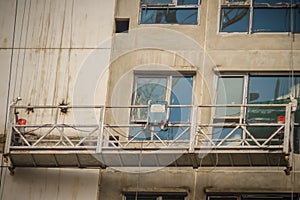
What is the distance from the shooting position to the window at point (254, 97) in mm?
32594

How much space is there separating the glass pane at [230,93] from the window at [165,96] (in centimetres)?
74

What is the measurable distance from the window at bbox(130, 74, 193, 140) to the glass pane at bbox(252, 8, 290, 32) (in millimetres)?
2134

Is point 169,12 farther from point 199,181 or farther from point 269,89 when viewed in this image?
Answer: point 199,181

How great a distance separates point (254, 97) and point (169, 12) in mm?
3259

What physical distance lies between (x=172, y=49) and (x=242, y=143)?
327 cm

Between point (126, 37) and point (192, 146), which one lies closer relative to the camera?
point (192, 146)

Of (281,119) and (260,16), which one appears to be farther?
(260,16)

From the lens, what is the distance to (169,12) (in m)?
34.4

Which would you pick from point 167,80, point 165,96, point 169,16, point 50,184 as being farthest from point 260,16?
point 50,184

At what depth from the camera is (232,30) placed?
3378 centimetres

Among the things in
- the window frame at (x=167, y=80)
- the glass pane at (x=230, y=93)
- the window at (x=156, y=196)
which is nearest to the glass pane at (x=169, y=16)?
the window frame at (x=167, y=80)

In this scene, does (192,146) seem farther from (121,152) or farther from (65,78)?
(65,78)

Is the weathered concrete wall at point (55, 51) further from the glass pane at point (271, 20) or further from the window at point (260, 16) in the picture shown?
the glass pane at point (271, 20)

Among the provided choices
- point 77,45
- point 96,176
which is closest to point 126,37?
point 77,45
